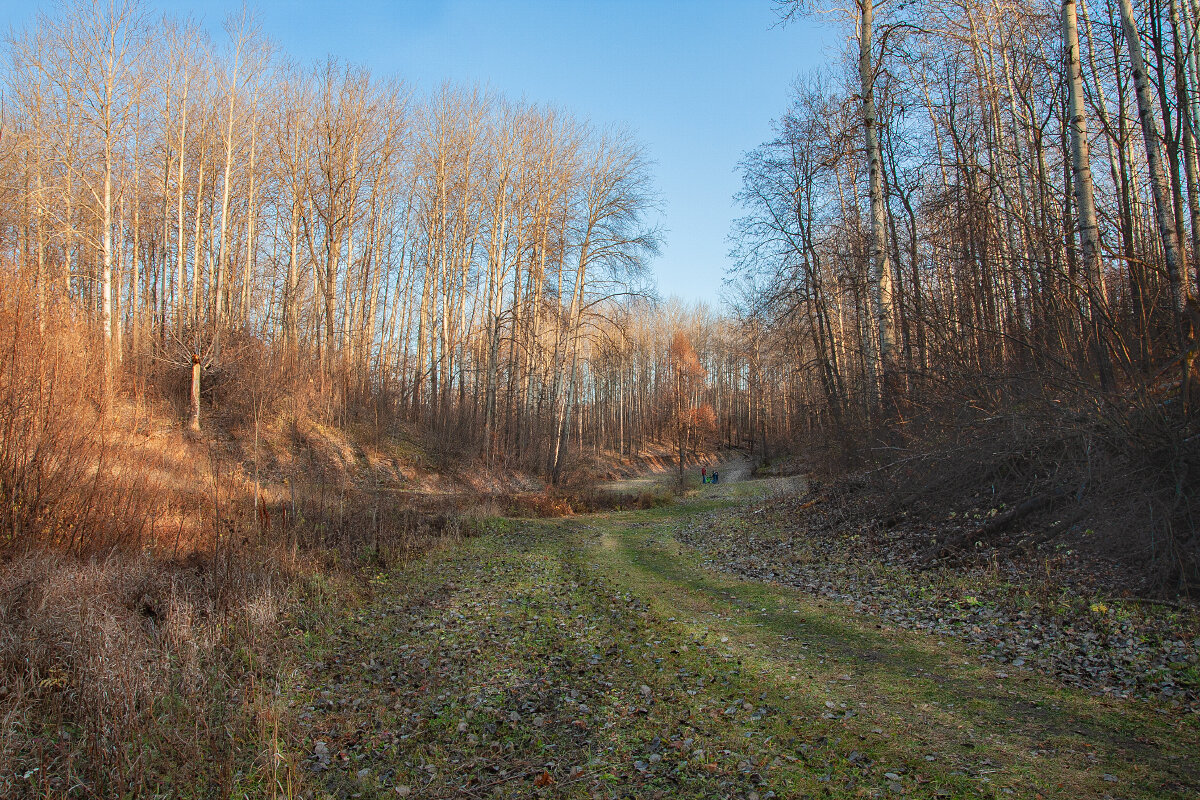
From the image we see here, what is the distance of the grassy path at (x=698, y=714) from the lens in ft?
12.6

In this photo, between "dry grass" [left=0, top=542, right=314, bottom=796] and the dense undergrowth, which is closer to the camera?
"dry grass" [left=0, top=542, right=314, bottom=796]

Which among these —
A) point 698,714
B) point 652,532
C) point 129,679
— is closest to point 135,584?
point 129,679

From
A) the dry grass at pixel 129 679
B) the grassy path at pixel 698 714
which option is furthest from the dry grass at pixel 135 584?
the grassy path at pixel 698 714

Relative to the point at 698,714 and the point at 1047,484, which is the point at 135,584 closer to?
the point at 698,714

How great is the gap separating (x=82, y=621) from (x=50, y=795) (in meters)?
3.12

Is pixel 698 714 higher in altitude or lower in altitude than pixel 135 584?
lower

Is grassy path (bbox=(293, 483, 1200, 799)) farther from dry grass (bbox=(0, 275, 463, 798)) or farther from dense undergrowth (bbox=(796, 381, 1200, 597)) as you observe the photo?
dense undergrowth (bbox=(796, 381, 1200, 597))

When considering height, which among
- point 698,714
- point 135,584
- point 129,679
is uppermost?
point 135,584

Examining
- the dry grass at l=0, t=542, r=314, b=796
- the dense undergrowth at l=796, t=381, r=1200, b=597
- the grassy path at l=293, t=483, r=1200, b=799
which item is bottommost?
the grassy path at l=293, t=483, r=1200, b=799

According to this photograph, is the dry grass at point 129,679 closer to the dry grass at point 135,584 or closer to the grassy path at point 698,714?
the dry grass at point 135,584

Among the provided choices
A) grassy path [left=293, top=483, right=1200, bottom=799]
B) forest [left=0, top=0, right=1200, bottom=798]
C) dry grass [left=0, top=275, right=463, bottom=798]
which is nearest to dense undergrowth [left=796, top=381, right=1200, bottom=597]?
forest [left=0, top=0, right=1200, bottom=798]

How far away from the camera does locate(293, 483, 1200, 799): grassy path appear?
3840 mm

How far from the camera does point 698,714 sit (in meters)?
4.90

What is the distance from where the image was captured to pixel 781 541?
12.1m
